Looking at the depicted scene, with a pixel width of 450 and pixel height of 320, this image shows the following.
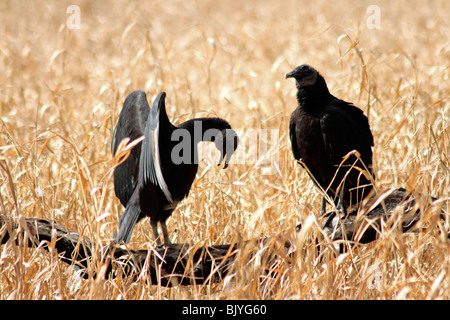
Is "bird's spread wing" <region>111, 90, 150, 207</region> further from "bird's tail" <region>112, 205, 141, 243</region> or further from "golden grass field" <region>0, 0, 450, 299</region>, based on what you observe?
"golden grass field" <region>0, 0, 450, 299</region>

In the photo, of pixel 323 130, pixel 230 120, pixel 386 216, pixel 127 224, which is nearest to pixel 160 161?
pixel 127 224

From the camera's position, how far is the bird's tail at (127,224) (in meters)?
2.70

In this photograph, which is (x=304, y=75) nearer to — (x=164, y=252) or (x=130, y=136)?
(x=130, y=136)

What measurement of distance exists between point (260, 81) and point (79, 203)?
395cm

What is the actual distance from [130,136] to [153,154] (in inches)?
21.6

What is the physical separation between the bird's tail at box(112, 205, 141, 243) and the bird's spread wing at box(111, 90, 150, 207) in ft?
0.53

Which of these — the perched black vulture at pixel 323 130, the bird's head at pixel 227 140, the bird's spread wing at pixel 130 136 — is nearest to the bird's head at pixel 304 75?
the perched black vulture at pixel 323 130

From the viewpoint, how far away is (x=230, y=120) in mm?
4805

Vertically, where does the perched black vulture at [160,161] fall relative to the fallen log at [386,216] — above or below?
above

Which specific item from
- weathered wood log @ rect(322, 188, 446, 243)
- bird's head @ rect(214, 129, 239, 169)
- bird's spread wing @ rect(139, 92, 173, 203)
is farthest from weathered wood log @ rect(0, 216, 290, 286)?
bird's head @ rect(214, 129, 239, 169)

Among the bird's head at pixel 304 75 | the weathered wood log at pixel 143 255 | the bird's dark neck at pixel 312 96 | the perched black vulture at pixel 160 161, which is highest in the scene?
the bird's head at pixel 304 75

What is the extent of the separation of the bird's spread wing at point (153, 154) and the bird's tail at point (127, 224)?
0.82ft

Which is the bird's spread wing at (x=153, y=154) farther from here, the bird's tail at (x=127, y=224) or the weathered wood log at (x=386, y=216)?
the weathered wood log at (x=386, y=216)
